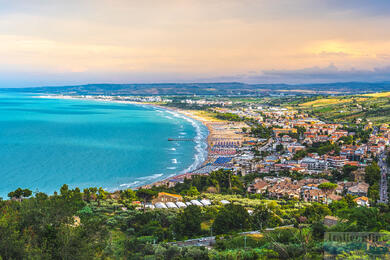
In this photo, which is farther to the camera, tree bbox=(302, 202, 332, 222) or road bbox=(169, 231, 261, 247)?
tree bbox=(302, 202, 332, 222)

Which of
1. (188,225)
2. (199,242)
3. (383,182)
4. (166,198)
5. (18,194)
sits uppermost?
(188,225)

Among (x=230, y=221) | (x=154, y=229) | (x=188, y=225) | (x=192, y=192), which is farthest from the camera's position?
(x=192, y=192)

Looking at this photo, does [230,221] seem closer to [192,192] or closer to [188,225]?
[188,225]

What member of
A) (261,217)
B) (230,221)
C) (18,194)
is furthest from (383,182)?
(18,194)

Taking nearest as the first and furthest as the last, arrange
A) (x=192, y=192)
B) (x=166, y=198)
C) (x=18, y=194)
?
1. (x=18, y=194)
2. (x=166, y=198)
3. (x=192, y=192)

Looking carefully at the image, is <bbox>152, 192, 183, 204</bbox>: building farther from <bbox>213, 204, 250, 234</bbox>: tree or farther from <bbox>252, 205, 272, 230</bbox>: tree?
<bbox>252, 205, 272, 230</bbox>: tree

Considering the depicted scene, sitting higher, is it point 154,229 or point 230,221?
point 230,221

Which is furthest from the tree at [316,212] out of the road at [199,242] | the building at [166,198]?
the building at [166,198]

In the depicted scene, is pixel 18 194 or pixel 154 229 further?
pixel 18 194

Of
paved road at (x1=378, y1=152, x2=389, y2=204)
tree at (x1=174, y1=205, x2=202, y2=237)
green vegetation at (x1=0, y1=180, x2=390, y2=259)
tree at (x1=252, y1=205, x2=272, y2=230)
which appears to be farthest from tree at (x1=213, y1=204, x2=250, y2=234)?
paved road at (x1=378, y1=152, x2=389, y2=204)

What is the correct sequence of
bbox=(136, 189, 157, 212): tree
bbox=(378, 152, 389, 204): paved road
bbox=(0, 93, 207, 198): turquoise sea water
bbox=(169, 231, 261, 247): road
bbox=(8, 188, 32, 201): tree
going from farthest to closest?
bbox=(0, 93, 207, 198): turquoise sea water, bbox=(378, 152, 389, 204): paved road, bbox=(136, 189, 157, 212): tree, bbox=(8, 188, 32, 201): tree, bbox=(169, 231, 261, 247): road

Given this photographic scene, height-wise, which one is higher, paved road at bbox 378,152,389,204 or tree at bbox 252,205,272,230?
tree at bbox 252,205,272,230
